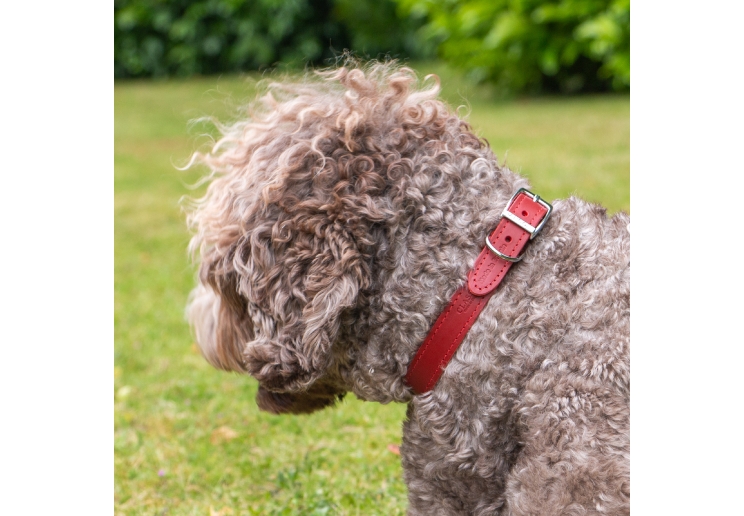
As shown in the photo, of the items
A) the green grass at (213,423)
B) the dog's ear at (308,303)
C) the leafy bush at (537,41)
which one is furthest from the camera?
the leafy bush at (537,41)

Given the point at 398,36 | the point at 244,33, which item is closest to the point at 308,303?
the point at 398,36

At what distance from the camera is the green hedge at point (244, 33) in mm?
17812

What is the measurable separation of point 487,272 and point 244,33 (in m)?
17.5

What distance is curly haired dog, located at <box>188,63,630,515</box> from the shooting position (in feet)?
6.73

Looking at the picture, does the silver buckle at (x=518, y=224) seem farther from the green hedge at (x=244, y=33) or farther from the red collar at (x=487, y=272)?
the green hedge at (x=244, y=33)

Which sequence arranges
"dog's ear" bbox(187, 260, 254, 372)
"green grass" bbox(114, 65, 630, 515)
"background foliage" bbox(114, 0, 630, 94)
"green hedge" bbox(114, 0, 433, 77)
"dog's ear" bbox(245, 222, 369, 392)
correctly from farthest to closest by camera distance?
"green hedge" bbox(114, 0, 433, 77) < "background foliage" bbox(114, 0, 630, 94) < "green grass" bbox(114, 65, 630, 515) < "dog's ear" bbox(187, 260, 254, 372) < "dog's ear" bbox(245, 222, 369, 392)

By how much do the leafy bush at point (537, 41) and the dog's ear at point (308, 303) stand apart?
9.93 m

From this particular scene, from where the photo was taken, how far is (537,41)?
12.9m

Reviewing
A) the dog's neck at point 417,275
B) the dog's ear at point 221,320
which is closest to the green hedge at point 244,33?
the dog's ear at point 221,320

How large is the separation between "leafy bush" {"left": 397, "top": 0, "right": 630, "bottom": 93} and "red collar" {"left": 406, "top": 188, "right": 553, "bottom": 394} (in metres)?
9.78

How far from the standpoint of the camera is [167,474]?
395 cm

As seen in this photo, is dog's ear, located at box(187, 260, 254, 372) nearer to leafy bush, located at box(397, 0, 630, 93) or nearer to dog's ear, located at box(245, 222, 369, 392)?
dog's ear, located at box(245, 222, 369, 392)

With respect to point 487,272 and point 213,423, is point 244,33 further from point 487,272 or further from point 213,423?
point 487,272

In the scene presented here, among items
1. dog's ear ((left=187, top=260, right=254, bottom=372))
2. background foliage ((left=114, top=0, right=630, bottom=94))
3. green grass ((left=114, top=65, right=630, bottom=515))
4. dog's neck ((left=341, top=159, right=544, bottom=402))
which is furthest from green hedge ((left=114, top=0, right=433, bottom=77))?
dog's neck ((left=341, top=159, right=544, bottom=402))
